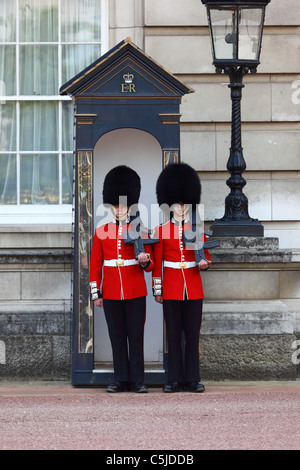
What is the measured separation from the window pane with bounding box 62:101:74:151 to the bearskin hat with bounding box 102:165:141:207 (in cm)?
130

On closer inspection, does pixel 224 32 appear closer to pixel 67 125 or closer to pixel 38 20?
pixel 67 125

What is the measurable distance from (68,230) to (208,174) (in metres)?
1.15

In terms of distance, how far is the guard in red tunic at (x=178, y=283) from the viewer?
22.0 feet

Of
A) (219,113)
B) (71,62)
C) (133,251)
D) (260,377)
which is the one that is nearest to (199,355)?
(260,377)

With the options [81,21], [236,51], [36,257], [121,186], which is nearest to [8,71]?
[81,21]

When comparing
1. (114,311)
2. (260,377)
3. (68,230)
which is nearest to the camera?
(114,311)

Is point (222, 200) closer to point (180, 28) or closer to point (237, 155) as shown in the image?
point (237, 155)

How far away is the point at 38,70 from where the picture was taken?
318 inches

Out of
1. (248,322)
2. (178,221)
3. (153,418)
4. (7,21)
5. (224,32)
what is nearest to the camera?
(153,418)

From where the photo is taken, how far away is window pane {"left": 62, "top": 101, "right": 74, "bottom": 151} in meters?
8.06

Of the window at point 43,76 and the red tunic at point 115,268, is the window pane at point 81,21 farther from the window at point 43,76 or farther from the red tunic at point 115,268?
the red tunic at point 115,268

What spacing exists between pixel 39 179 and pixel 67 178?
22cm

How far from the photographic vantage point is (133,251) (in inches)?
266

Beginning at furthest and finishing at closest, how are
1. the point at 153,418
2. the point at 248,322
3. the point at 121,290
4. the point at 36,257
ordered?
the point at 36,257, the point at 248,322, the point at 121,290, the point at 153,418
